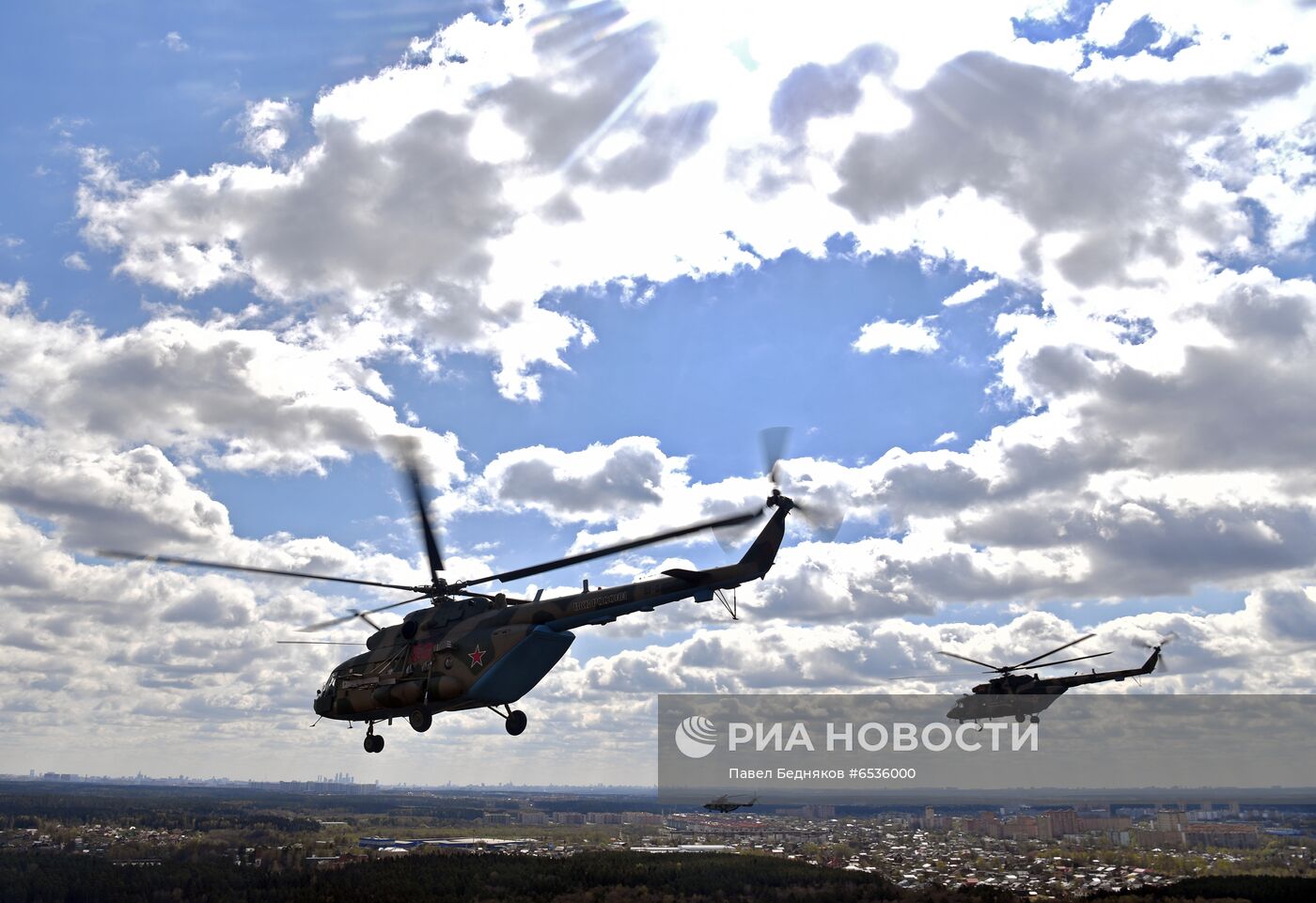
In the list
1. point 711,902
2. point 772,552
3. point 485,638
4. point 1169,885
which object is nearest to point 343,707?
point 485,638

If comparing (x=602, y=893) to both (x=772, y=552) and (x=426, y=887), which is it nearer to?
(x=426, y=887)

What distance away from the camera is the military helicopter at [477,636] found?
39000 millimetres

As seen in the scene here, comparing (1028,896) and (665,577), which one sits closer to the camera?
(665,577)

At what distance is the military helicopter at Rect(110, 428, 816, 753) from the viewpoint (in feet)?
128

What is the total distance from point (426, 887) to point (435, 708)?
585 feet

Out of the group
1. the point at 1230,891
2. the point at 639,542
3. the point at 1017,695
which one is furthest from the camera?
the point at 1230,891

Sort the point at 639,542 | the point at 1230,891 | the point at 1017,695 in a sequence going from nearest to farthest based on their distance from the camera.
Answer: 1. the point at 639,542
2. the point at 1017,695
3. the point at 1230,891

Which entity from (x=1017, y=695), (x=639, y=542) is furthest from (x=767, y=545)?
(x=1017, y=695)

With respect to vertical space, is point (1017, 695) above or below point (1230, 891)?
above

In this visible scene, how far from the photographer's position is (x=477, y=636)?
41.3m

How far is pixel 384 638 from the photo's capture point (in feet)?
147

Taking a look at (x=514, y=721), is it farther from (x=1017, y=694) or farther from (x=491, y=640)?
(x=1017, y=694)

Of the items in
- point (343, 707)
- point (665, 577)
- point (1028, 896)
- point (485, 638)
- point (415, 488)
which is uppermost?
point (415, 488)

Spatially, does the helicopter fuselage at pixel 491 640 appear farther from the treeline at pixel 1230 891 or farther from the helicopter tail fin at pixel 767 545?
the treeline at pixel 1230 891
